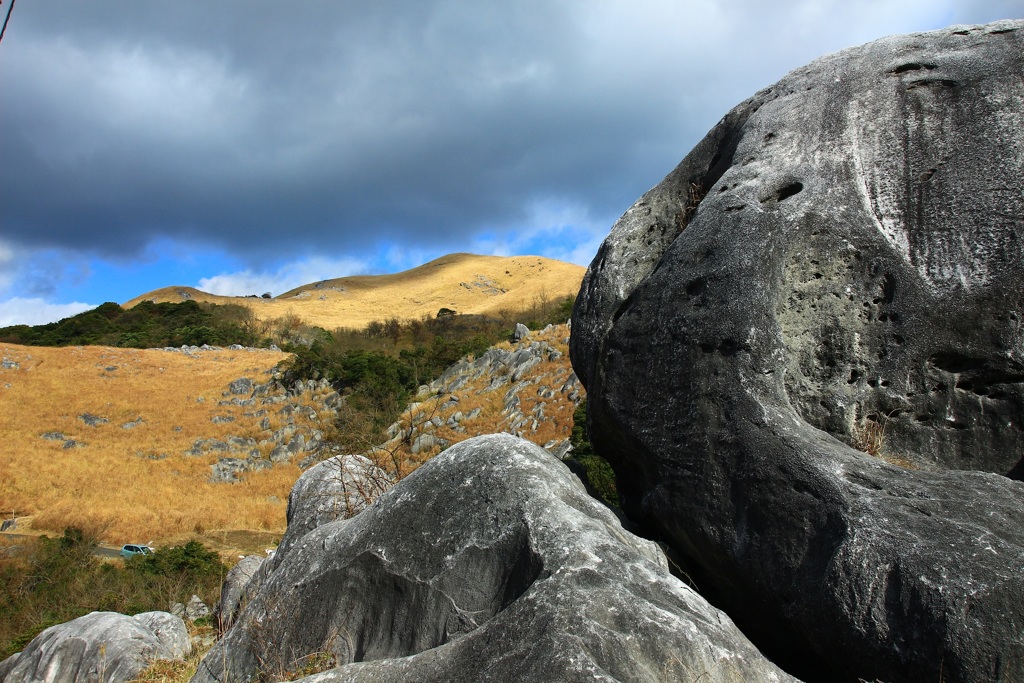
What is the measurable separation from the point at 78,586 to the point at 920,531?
56.4ft

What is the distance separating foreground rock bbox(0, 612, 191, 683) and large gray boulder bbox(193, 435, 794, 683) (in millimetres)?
3055

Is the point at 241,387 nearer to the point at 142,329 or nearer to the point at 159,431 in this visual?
the point at 159,431

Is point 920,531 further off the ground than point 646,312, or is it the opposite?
point 646,312

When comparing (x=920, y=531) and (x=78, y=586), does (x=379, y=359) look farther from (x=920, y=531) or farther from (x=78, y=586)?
(x=920, y=531)

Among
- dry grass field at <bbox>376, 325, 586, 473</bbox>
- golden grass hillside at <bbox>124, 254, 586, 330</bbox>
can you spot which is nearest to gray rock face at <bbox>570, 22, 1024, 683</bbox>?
dry grass field at <bbox>376, 325, 586, 473</bbox>

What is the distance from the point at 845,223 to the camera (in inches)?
205

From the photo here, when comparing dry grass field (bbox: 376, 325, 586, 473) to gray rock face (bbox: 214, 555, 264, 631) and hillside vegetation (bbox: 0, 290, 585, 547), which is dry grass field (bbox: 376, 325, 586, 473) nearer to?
hillside vegetation (bbox: 0, 290, 585, 547)

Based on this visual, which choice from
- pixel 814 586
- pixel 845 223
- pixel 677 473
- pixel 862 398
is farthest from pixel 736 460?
pixel 845 223

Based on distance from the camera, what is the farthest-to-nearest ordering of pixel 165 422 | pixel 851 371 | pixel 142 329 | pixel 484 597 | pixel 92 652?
pixel 142 329 → pixel 165 422 → pixel 92 652 → pixel 851 371 → pixel 484 597

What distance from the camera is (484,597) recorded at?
4246 mm

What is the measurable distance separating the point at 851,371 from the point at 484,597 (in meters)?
2.88

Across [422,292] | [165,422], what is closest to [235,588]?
[165,422]

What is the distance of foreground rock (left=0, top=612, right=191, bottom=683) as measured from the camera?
24.7ft

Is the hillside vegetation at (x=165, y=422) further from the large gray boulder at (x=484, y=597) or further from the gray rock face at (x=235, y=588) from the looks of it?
the large gray boulder at (x=484, y=597)
